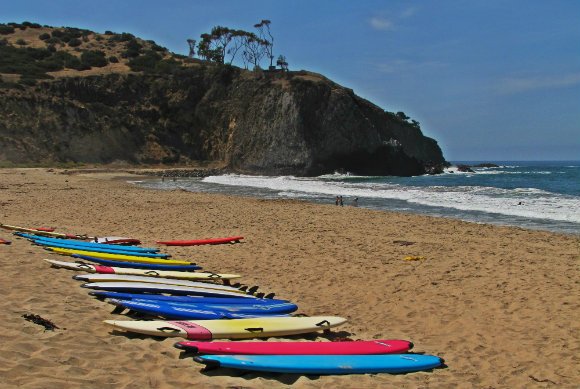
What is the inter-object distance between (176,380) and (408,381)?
2.11 m

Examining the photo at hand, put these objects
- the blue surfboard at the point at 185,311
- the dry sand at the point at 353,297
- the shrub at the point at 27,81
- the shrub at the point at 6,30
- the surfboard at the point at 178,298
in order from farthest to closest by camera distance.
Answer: the shrub at the point at 6,30 → the shrub at the point at 27,81 → the surfboard at the point at 178,298 → the blue surfboard at the point at 185,311 → the dry sand at the point at 353,297

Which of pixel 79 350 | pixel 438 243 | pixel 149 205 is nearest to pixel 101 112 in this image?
pixel 149 205

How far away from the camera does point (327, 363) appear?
4.64 m

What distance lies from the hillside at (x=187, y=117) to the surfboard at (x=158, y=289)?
45540mm

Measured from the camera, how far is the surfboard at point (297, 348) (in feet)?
15.0

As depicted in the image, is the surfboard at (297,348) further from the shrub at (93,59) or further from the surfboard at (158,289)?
the shrub at (93,59)

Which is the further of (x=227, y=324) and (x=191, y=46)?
(x=191, y=46)

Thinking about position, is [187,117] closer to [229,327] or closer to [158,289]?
[158,289]

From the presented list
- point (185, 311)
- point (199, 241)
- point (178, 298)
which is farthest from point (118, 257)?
point (185, 311)

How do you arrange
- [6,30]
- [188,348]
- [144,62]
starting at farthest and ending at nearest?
[6,30]
[144,62]
[188,348]

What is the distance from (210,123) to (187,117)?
9.56ft


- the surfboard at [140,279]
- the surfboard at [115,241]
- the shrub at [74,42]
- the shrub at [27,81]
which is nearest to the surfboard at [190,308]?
the surfboard at [140,279]

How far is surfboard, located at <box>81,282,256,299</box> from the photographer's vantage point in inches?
264

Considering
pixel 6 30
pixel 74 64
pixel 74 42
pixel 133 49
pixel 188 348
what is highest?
pixel 6 30
